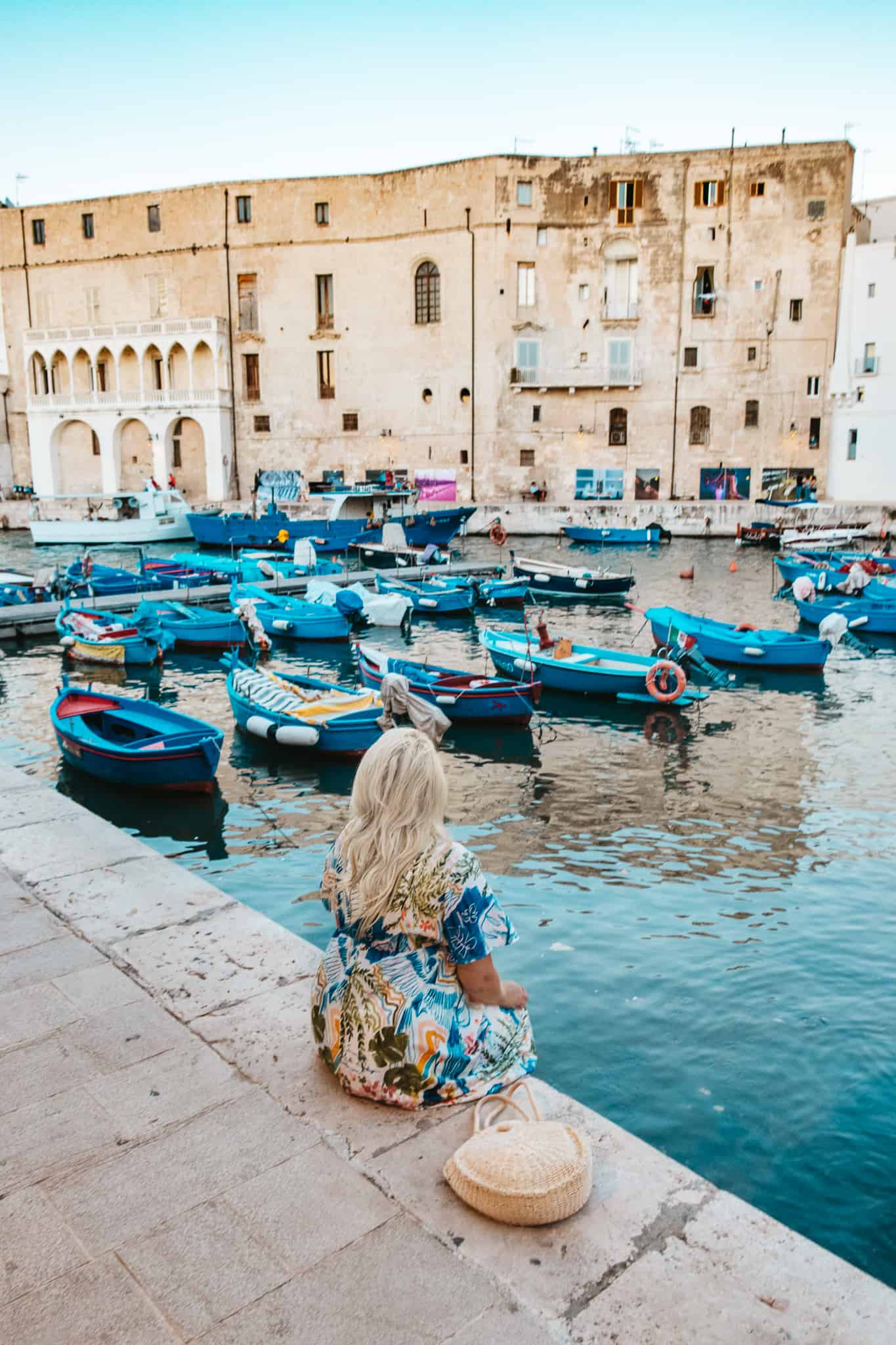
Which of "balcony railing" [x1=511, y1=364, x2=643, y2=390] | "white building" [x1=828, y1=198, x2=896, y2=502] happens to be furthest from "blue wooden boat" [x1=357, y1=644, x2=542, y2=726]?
"balcony railing" [x1=511, y1=364, x2=643, y2=390]

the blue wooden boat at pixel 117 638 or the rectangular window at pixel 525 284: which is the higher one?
the rectangular window at pixel 525 284

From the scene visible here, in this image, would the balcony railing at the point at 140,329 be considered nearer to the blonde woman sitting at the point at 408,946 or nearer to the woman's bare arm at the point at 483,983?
the blonde woman sitting at the point at 408,946

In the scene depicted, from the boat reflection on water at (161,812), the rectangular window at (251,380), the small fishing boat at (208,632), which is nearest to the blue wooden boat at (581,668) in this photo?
the small fishing boat at (208,632)

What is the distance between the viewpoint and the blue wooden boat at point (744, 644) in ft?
55.0

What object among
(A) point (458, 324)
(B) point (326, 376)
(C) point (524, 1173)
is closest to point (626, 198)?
(A) point (458, 324)

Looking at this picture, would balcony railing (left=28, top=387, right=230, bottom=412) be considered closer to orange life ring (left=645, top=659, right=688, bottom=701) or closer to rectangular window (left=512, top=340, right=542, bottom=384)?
rectangular window (left=512, top=340, right=542, bottom=384)

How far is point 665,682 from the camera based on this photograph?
14.2 metres

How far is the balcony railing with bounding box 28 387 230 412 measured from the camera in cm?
4338

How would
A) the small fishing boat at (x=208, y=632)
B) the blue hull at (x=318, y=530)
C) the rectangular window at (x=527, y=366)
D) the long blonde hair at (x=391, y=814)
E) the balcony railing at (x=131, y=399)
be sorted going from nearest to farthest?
the long blonde hair at (x=391, y=814)
the small fishing boat at (x=208, y=632)
the blue hull at (x=318, y=530)
the rectangular window at (x=527, y=366)
the balcony railing at (x=131, y=399)

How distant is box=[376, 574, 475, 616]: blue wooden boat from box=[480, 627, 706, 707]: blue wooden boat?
6314 mm

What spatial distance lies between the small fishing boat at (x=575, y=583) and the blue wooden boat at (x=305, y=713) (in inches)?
467

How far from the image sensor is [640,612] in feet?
75.9

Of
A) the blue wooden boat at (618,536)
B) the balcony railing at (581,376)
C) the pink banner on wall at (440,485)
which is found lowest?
the blue wooden boat at (618,536)

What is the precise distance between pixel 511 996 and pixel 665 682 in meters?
11.3
